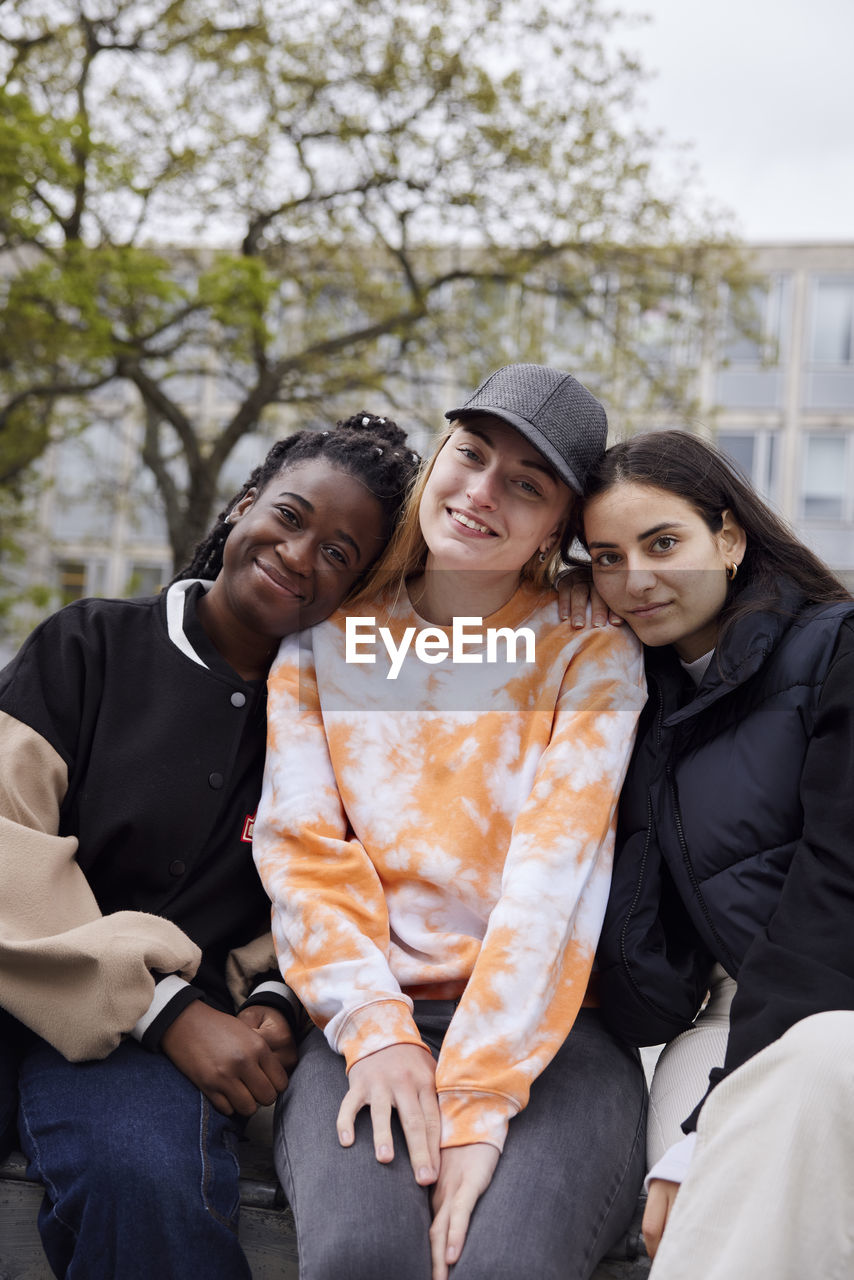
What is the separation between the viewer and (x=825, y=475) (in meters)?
24.9

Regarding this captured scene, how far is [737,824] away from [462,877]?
50 centimetres

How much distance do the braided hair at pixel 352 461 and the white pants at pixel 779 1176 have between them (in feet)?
4.52

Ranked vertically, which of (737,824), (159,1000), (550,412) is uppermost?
(550,412)

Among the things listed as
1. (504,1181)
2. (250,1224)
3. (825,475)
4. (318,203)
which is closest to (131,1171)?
(250,1224)

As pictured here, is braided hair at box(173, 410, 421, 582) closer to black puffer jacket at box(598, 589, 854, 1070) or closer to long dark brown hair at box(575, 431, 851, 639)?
long dark brown hair at box(575, 431, 851, 639)

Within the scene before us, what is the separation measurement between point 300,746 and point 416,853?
315mm

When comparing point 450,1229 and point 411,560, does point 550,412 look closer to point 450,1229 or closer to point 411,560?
point 411,560

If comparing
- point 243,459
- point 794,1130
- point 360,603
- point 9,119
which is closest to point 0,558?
point 9,119

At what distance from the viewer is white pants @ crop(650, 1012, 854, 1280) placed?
4.74ft

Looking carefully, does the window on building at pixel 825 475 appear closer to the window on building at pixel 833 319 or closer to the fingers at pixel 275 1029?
the window on building at pixel 833 319

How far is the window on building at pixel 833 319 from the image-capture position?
82.5ft

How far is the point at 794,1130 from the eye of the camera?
1482mm

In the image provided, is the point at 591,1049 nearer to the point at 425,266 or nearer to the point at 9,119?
the point at 9,119

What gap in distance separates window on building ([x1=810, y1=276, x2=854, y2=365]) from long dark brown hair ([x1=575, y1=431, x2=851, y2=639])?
81.5 feet
